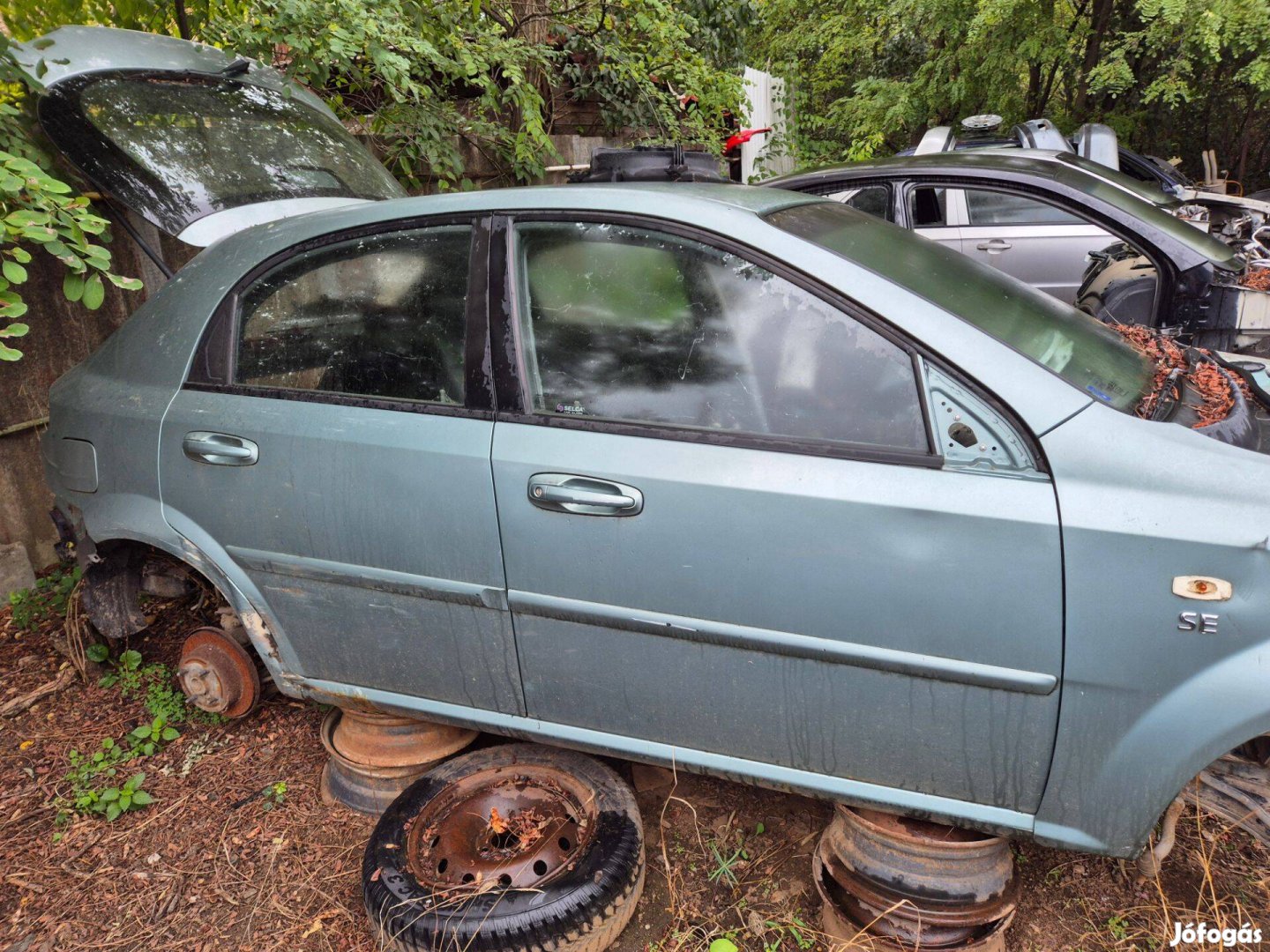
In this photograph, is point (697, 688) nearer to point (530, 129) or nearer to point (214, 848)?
point (214, 848)

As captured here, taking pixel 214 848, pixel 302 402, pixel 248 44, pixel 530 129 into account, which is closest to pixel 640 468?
pixel 302 402

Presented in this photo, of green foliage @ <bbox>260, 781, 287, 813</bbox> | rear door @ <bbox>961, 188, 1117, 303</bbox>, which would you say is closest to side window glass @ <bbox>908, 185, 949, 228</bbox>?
rear door @ <bbox>961, 188, 1117, 303</bbox>

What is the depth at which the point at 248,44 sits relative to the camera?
4082 millimetres

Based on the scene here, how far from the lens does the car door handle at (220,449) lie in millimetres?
2316

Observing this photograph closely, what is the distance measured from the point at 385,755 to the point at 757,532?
147cm

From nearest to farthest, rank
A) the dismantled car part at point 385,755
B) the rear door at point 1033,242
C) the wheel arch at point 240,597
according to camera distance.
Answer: the wheel arch at point 240,597
the dismantled car part at point 385,755
the rear door at point 1033,242

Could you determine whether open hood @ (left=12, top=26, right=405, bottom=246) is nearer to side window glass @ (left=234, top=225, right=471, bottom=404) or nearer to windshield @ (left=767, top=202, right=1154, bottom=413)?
side window glass @ (left=234, top=225, right=471, bottom=404)

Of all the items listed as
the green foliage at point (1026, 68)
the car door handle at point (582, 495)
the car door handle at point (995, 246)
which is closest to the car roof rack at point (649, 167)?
the car door handle at point (582, 495)

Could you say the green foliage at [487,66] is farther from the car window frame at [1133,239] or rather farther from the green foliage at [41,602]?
the car window frame at [1133,239]

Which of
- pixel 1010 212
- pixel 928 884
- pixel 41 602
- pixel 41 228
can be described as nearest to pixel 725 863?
pixel 928 884

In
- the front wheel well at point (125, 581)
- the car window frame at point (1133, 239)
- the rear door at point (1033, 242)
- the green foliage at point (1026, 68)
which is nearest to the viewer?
the front wheel well at point (125, 581)

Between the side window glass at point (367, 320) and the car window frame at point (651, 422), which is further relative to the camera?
the side window glass at point (367, 320)

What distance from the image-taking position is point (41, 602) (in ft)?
11.8

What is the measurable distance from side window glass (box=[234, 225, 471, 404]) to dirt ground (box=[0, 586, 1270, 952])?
4.42 feet
